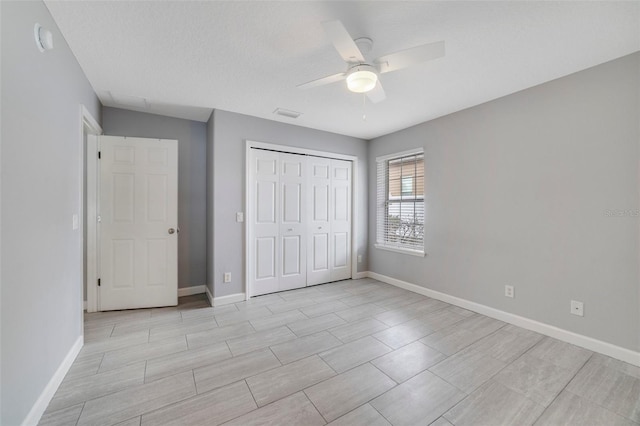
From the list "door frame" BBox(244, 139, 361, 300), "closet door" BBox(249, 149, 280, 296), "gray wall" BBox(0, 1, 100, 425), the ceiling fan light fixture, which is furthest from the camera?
"closet door" BBox(249, 149, 280, 296)

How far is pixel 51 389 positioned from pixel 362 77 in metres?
2.85

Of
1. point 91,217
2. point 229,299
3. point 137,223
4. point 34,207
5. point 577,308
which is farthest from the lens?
point 229,299

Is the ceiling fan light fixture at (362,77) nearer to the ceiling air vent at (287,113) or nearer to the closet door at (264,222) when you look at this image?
the ceiling air vent at (287,113)

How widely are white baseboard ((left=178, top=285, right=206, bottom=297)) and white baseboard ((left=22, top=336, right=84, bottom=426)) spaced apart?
56.7 inches

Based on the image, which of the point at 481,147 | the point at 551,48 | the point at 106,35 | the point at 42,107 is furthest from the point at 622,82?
the point at 42,107

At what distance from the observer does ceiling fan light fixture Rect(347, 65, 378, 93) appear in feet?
5.79

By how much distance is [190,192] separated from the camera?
3730 millimetres

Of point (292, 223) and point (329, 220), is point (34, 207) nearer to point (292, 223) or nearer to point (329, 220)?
point (292, 223)

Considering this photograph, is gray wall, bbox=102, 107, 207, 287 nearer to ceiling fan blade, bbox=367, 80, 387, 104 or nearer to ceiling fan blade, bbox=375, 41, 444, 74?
ceiling fan blade, bbox=367, 80, 387, 104

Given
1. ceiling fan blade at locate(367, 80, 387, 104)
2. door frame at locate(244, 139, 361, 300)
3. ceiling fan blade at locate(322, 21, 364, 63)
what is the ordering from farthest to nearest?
door frame at locate(244, 139, 361, 300)
ceiling fan blade at locate(367, 80, 387, 104)
ceiling fan blade at locate(322, 21, 364, 63)

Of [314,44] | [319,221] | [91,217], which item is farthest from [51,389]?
[319,221]

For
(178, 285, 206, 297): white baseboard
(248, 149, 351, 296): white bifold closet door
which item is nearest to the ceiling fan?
(248, 149, 351, 296): white bifold closet door

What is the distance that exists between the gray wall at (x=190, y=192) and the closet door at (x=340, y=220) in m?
1.96

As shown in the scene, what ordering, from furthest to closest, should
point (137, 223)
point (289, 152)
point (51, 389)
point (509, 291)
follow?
1. point (289, 152)
2. point (137, 223)
3. point (509, 291)
4. point (51, 389)
